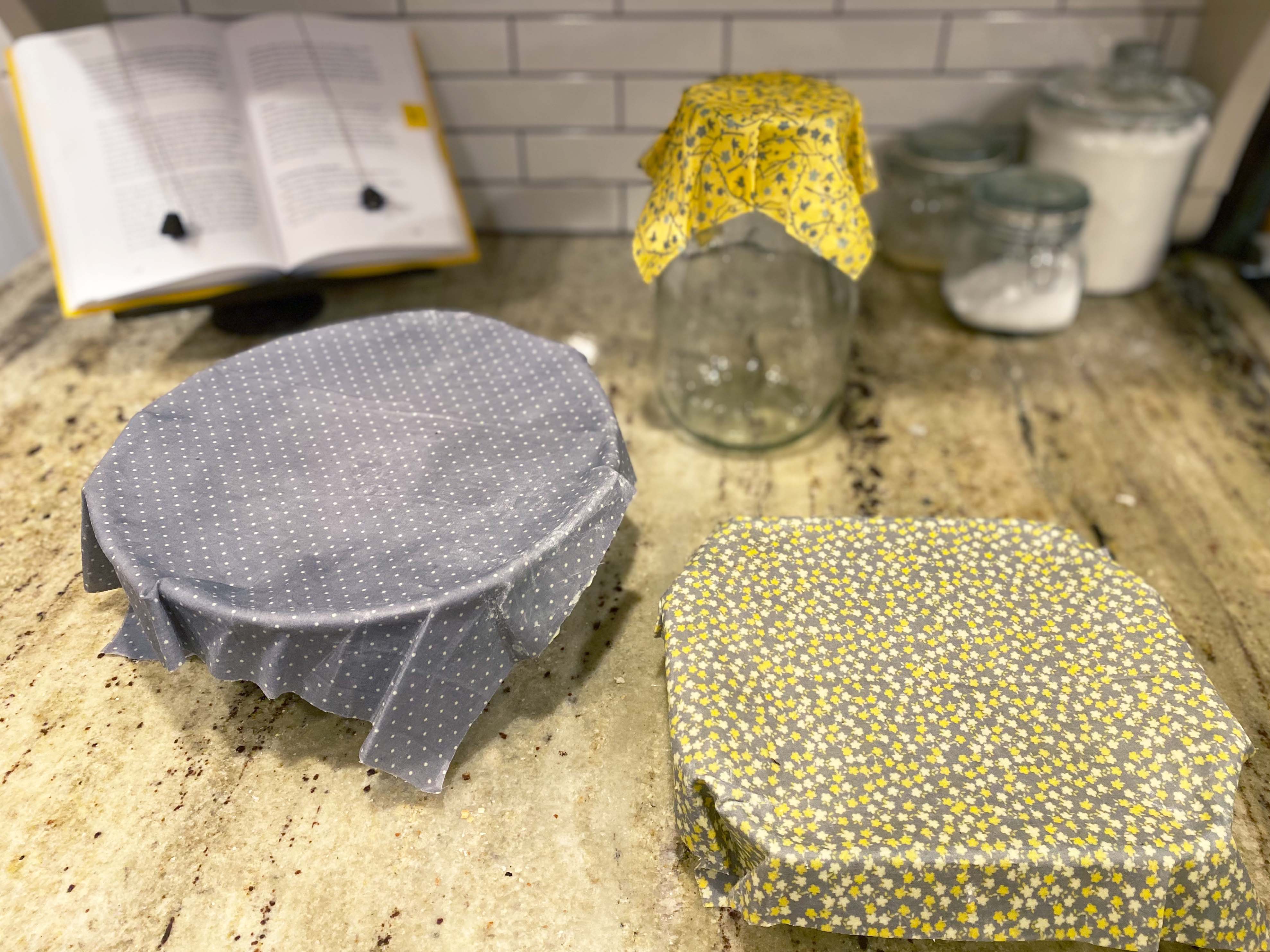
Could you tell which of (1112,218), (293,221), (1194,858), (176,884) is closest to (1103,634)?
(1194,858)

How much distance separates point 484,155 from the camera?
1440 millimetres

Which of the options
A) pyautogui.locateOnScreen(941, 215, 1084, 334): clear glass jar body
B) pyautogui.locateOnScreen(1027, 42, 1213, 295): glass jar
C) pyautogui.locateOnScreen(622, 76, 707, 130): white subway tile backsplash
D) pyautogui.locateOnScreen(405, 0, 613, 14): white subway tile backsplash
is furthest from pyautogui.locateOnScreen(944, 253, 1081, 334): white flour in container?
pyautogui.locateOnScreen(405, 0, 613, 14): white subway tile backsplash

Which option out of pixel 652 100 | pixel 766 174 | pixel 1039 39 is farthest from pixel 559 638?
pixel 1039 39

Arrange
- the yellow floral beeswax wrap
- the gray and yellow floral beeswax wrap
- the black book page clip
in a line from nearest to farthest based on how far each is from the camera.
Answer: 1. the gray and yellow floral beeswax wrap
2. the yellow floral beeswax wrap
3. the black book page clip

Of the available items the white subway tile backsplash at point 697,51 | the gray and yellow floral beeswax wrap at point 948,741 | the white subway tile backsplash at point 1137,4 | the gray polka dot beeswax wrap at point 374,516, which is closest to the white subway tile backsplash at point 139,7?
the white subway tile backsplash at point 697,51

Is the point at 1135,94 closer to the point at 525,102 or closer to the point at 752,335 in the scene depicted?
the point at 752,335

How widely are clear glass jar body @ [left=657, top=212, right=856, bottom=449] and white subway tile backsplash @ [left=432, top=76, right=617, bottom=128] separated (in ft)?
1.19

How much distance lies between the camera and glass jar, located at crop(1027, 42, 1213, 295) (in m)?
1.22

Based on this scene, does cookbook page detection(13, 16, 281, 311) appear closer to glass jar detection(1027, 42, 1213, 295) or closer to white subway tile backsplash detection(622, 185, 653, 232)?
white subway tile backsplash detection(622, 185, 653, 232)

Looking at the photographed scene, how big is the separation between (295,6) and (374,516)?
94cm

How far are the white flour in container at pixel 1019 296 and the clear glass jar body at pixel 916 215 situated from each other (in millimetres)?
92

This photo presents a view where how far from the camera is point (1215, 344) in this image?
49.1 inches

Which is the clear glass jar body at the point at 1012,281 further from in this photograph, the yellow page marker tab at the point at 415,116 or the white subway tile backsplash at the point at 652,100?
the yellow page marker tab at the point at 415,116

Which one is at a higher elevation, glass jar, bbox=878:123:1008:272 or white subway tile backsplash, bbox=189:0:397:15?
white subway tile backsplash, bbox=189:0:397:15
